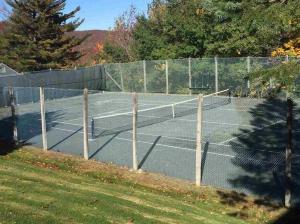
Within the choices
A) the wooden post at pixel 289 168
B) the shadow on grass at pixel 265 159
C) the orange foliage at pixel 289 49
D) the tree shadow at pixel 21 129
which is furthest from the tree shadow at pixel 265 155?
the orange foliage at pixel 289 49

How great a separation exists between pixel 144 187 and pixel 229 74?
77.3 feet

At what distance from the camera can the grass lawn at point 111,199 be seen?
8.43 meters

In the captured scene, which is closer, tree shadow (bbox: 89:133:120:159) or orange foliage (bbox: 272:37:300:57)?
tree shadow (bbox: 89:133:120:159)

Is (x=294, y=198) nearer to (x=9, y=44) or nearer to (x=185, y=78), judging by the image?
(x=185, y=78)

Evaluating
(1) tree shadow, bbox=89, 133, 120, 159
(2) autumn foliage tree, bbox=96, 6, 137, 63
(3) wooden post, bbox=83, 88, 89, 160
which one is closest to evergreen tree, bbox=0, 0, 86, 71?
(2) autumn foliage tree, bbox=96, 6, 137, 63

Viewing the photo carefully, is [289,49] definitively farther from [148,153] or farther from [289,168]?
[289,168]

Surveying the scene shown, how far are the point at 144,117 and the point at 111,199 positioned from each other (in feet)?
49.9

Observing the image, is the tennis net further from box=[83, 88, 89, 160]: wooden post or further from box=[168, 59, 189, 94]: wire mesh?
box=[168, 59, 189, 94]: wire mesh

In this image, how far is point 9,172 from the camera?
11727 mm

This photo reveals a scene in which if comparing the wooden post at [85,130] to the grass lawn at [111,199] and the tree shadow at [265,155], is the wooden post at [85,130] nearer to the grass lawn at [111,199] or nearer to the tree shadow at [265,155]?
the grass lawn at [111,199]

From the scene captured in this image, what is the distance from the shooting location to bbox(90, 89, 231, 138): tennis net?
20.2 m

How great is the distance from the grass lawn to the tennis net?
525 centimetres

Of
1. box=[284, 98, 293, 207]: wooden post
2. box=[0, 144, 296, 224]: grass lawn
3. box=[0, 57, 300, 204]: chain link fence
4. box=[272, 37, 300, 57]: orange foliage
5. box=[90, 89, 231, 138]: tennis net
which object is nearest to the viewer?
box=[0, 144, 296, 224]: grass lawn

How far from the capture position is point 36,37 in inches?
2019
